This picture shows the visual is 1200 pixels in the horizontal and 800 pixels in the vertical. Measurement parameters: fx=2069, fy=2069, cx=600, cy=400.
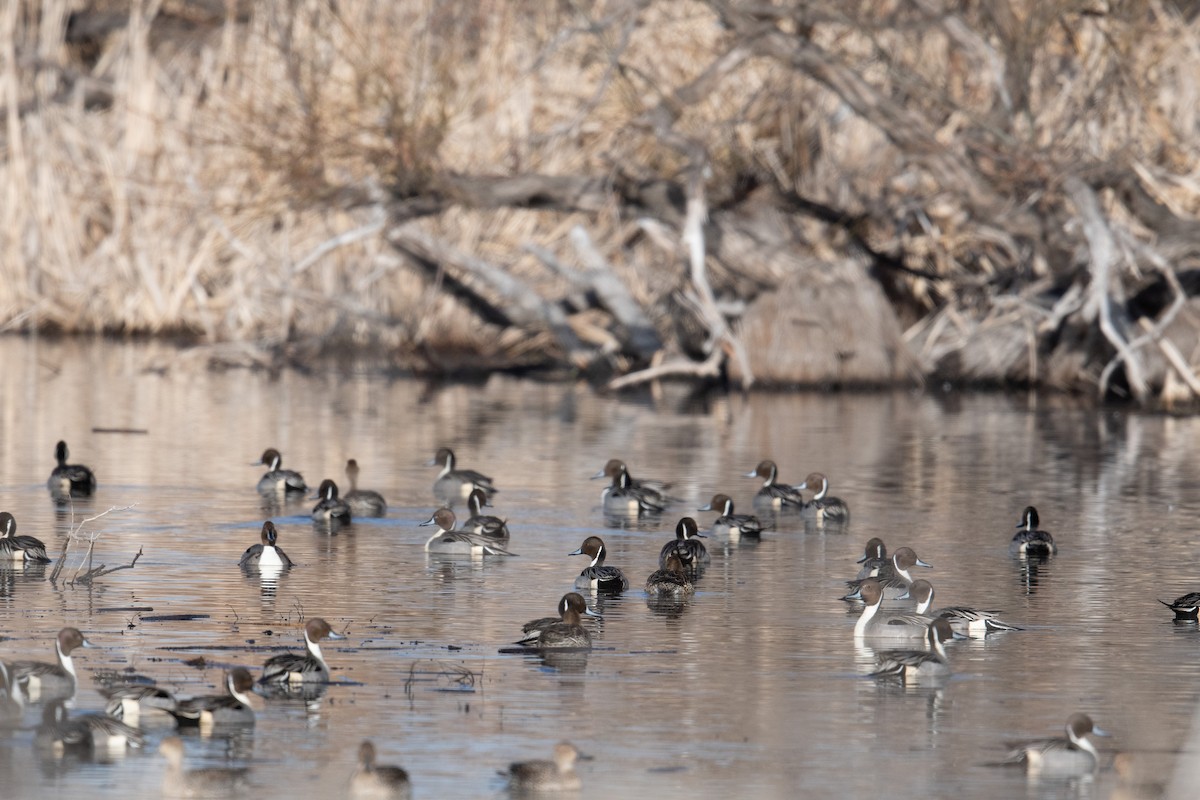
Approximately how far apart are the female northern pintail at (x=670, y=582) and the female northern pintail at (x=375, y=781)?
192 inches

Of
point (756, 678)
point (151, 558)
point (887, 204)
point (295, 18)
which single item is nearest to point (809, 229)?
point (887, 204)

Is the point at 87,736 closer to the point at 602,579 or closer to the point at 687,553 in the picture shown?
the point at 602,579

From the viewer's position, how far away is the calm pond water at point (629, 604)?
887 centimetres

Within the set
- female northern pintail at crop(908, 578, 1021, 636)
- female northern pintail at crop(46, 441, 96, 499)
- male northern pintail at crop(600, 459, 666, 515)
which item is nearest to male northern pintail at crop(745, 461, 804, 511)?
male northern pintail at crop(600, 459, 666, 515)

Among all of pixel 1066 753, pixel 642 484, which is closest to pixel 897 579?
pixel 1066 753

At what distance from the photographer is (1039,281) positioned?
2962 centimetres

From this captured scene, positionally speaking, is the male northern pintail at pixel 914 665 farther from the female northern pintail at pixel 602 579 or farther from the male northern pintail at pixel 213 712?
the male northern pintail at pixel 213 712

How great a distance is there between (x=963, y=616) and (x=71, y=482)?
27.1 feet

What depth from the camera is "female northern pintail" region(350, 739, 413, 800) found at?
801cm

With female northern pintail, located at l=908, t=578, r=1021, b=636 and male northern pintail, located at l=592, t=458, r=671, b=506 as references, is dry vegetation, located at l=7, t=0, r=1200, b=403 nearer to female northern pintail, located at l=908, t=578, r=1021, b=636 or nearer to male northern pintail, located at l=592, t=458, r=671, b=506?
male northern pintail, located at l=592, t=458, r=671, b=506

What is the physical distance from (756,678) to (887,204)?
68.8 ft

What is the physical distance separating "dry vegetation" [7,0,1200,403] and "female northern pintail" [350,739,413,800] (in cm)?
1861

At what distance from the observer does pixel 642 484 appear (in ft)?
56.6

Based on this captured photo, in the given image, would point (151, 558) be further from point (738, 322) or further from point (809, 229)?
point (809, 229)
